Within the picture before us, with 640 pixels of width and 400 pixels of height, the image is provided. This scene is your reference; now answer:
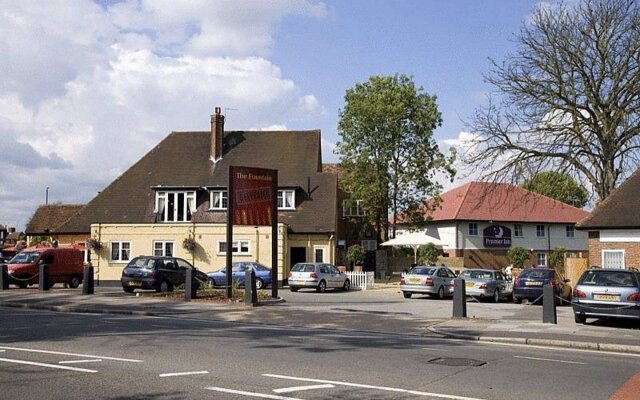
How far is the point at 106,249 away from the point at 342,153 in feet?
56.4

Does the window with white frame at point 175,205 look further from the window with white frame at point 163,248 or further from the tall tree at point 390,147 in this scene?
the tall tree at point 390,147

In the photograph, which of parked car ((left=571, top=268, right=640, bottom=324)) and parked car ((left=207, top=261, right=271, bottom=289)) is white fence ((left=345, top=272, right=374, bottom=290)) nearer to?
parked car ((left=207, top=261, right=271, bottom=289))

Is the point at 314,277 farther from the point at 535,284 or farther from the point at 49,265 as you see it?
the point at 49,265

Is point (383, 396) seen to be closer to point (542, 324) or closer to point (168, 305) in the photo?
point (542, 324)

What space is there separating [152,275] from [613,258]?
19.5 m

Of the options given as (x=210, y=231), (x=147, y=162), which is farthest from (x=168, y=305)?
(x=147, y=162)

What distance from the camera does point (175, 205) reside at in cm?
4538

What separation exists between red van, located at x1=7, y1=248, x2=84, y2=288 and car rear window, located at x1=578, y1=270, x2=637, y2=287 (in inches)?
868

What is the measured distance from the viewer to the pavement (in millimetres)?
16641

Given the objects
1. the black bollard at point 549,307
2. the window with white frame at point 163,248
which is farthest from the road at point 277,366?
the window with white frame at point 163,248

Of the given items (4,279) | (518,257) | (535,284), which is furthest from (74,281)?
(518,257)

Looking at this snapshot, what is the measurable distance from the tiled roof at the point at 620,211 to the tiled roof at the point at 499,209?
20.1 meters

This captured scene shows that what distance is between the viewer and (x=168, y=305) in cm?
2394

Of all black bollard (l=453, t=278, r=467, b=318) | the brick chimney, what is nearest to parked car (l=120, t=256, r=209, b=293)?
black bollard (l=453, t=278, r=467, b=318)
